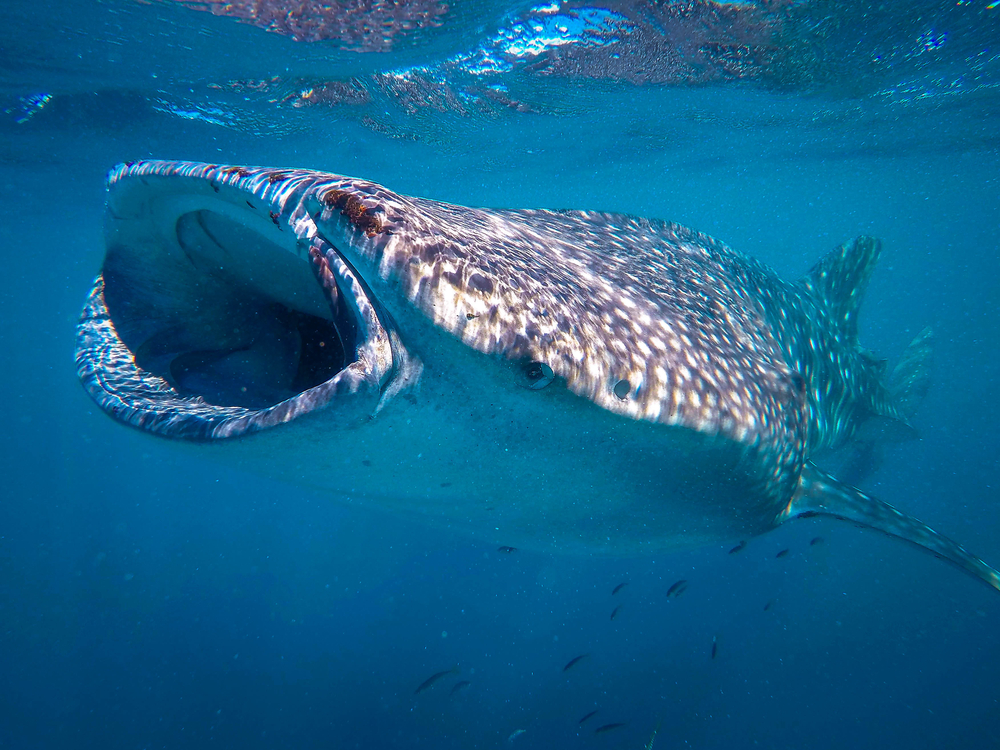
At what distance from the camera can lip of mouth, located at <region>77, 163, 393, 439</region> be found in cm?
150

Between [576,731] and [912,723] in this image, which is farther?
[912,723]

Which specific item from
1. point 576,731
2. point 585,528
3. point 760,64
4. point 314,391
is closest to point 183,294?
point 314,391

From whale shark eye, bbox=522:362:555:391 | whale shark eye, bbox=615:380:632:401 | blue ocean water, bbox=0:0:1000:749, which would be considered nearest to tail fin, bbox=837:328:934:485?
blue ocean water, bbox=0:0:1000:749

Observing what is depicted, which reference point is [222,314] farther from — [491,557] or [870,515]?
[491,557]

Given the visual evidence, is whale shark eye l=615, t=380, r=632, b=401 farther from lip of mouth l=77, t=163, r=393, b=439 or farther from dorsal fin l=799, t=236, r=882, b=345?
dorsal fin l=799, t=236, r=882, b=345

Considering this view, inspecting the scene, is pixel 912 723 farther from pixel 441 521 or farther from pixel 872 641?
pixel 441 521

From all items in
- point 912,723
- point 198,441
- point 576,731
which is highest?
point 198,441

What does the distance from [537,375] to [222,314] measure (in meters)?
1.91

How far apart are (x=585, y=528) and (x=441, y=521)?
0.83 meters

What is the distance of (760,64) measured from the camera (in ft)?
41.1

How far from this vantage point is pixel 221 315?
2719 mm

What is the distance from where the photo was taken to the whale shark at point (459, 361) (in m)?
1.51

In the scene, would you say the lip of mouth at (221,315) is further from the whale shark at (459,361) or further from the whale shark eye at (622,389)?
the whale shark eye at (622,389)

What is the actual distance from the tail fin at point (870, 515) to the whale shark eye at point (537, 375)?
2.45 metres
